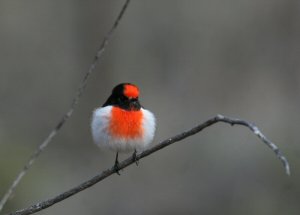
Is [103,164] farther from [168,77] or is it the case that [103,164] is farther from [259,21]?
[259,21]

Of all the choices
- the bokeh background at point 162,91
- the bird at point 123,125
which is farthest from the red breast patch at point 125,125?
the bokeh background at point 162,91

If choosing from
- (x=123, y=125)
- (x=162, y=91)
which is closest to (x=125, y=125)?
(x=123, y=125)

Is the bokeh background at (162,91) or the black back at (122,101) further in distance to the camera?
the bokeh background at (162,91)

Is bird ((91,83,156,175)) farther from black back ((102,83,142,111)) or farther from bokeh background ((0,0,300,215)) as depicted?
bokeh background ((0,0,300,215))

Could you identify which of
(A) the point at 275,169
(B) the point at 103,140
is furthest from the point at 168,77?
(B) the point at 103,140

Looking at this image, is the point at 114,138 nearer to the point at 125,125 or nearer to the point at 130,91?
the point at 125,125

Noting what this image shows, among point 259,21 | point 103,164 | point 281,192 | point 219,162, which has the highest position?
point 259,21

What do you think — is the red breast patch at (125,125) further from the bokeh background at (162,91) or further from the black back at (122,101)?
the bokeh background at (162,91)
